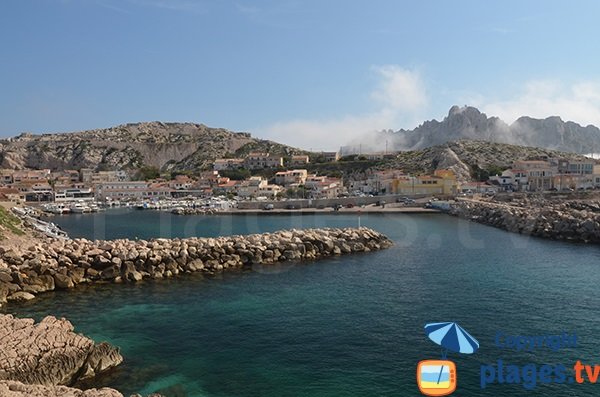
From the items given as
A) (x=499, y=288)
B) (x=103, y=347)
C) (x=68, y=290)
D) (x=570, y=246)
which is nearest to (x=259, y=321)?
(x=103, y=347)

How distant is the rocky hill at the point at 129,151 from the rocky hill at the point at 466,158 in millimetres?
48322

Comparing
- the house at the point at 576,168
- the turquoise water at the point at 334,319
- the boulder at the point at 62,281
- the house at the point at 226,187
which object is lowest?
the turquoise water at the point at 334,319

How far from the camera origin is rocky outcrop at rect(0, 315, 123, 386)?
11.8 metres

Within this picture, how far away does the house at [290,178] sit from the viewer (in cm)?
10419

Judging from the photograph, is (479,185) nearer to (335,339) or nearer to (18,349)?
(335,339)

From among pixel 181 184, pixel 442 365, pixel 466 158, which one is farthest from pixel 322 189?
pixel 442 365

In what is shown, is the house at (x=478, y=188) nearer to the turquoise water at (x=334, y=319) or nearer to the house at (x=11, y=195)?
the turquoise water at (x=334, y=319)

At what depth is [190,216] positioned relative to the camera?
70875mm

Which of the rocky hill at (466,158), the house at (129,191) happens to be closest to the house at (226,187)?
the house at (129,191)

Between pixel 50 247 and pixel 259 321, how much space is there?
46.8ft

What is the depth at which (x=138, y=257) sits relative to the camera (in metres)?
25.9

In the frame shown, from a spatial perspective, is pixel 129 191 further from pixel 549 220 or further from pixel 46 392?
pixel 46 392

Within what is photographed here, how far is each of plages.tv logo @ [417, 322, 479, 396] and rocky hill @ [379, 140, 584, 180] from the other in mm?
96048

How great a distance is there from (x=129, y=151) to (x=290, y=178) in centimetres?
7685
